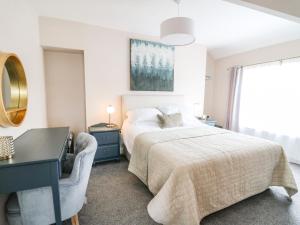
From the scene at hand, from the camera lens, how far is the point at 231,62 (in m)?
4.32

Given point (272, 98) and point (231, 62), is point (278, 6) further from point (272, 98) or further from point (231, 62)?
point (231, 62)

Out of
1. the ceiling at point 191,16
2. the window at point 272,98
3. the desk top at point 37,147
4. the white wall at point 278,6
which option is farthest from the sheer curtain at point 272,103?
the desk top at point 37,147

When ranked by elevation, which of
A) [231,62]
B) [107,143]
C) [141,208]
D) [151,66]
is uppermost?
[231,62]

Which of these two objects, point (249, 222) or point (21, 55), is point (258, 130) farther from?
point (21, 55)

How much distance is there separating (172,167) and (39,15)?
3.15m

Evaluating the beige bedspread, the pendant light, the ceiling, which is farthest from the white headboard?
the pendant light

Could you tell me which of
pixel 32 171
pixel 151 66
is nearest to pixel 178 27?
pixel 151 66

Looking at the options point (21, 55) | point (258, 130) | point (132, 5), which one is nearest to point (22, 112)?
point (21, 55)

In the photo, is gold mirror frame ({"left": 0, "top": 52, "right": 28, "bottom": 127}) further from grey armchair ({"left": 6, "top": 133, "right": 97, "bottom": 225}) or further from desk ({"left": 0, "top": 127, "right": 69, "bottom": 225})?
grey armchair ({"left": 6, "top": 133, "right": 97, "bottom": 225})

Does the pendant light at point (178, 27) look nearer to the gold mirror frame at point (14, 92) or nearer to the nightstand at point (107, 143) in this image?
the gold mirror frame at point (14, 92)

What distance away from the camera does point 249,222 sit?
1.65 metres

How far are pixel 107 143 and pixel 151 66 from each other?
186 centimetres

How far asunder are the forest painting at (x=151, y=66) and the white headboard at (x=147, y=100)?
18 cm

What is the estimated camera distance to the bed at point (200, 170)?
4.81 feet
